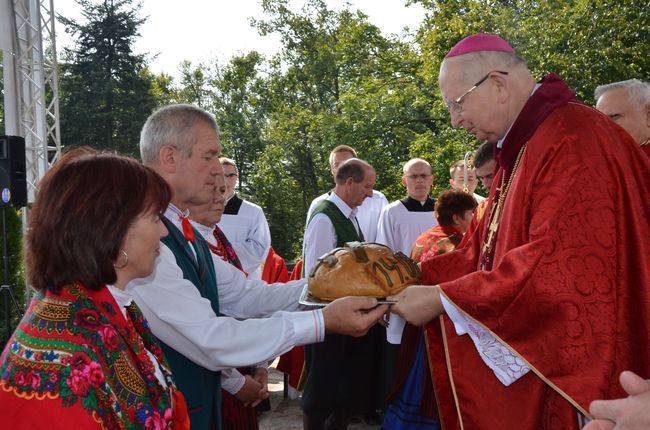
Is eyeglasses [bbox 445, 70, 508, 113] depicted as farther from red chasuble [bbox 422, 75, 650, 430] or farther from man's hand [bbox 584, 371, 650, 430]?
man's hand [bbox 584, 371, 650, 430]

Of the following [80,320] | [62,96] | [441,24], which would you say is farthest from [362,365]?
[62,96]

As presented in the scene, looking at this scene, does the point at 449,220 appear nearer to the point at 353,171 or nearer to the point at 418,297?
the point at 353,171

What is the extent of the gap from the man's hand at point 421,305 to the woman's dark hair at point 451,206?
8.32 feet

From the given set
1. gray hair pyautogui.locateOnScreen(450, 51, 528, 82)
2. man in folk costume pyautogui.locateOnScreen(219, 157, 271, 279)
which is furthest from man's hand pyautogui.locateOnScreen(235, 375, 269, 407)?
man in folk costume pyautogui.locateOnScreen(219, 157, 271, 279)

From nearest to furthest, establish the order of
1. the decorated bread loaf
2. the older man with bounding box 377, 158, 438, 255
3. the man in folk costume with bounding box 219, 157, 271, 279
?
the decorated bread loaf < the man in folk costume with bounding box 219, 157, 271, 279 < the older man with bounding box 377, 158, 438, 255

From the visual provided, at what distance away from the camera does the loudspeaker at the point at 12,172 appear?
8.30 m

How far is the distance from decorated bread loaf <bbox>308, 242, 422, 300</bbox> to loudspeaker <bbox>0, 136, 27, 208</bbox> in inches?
264

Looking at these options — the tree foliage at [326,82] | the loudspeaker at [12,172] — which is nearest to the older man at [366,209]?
the loudspeaker at [12,172]

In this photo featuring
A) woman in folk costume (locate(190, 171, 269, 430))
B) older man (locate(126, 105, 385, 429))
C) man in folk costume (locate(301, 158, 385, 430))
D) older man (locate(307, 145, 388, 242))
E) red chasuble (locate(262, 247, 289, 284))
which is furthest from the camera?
older man (locate(307, 145, 388, 242))

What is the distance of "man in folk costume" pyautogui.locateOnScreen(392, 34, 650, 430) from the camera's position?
2367 millimetres

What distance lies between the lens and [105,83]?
112 ft

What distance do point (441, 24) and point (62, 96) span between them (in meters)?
23.0

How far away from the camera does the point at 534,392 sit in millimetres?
2508

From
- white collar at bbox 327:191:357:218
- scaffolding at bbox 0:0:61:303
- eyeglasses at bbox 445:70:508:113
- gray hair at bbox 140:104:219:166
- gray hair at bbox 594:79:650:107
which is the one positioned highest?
scaffolding at bbox 0:0:61:303
